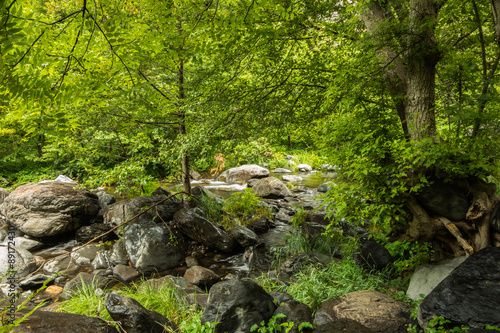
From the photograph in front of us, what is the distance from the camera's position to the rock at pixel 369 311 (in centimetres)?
310

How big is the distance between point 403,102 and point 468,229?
1.98 m

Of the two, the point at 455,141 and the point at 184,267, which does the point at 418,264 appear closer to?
the point at 455,141

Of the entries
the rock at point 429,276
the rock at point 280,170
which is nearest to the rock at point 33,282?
the rock at point 429,276

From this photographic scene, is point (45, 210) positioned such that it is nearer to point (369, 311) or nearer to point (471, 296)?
point (369, 311)

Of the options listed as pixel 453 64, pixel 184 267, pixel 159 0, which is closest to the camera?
pixel 159 0

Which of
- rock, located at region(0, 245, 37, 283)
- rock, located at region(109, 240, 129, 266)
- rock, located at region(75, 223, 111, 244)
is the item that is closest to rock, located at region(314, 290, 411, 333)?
rock, located at region(109, 240, 129, 266)

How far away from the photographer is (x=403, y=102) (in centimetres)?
420

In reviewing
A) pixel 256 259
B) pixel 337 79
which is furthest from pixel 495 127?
pixel 256 259

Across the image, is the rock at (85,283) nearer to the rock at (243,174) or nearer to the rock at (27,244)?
the rock at (27,244)

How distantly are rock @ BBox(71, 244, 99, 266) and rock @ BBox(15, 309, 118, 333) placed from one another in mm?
4098

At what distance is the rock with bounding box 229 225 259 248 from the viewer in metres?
6.88

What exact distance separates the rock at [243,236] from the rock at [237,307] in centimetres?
336

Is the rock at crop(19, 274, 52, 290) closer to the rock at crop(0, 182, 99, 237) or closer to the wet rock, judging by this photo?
the rock at crop(0, 182, 99, 237)

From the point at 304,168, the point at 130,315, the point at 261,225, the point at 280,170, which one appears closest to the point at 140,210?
the point at 261,225
